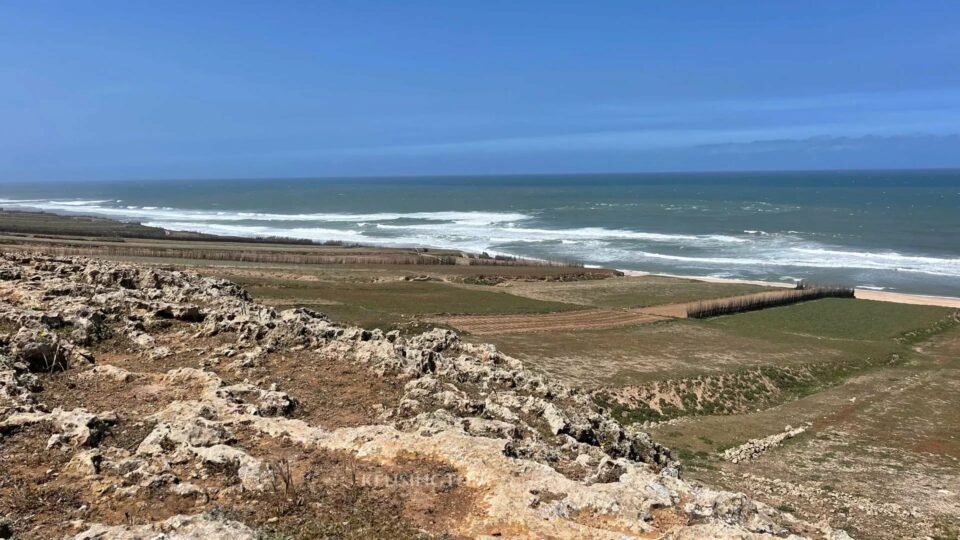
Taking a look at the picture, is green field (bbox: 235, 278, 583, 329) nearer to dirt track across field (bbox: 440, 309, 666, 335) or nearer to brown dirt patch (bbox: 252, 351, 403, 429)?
dirt track across field (bbox: 440, 309, 666, 335)

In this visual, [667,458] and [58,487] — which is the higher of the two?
[58,487]

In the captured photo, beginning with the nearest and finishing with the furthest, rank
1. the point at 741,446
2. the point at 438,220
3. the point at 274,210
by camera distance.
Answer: the point at 741,446 < the point at 438,220 < the point at 274,210

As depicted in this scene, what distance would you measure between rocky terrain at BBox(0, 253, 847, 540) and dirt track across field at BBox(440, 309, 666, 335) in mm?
23147

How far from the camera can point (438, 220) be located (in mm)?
148375

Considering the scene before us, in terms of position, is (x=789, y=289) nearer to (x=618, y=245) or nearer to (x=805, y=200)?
(x=618, y=245)

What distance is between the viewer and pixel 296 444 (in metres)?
11.8

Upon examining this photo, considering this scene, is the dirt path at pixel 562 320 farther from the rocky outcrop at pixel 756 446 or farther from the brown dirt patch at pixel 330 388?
the brown dirt patch at pixel 330 388

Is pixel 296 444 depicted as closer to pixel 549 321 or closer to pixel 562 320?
pixel 549 321

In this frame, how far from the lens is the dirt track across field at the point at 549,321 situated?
42.1 metres

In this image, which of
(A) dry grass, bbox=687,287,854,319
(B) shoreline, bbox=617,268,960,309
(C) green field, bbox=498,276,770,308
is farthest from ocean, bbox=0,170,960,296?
(C) green field, bbox=498,276,770,308

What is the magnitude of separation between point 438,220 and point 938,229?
98.0m

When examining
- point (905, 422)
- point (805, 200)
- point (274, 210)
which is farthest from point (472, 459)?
point (805, 200)

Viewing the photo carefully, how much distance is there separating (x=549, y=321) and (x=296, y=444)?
34.7m

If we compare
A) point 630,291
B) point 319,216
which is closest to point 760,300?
point 630,291
